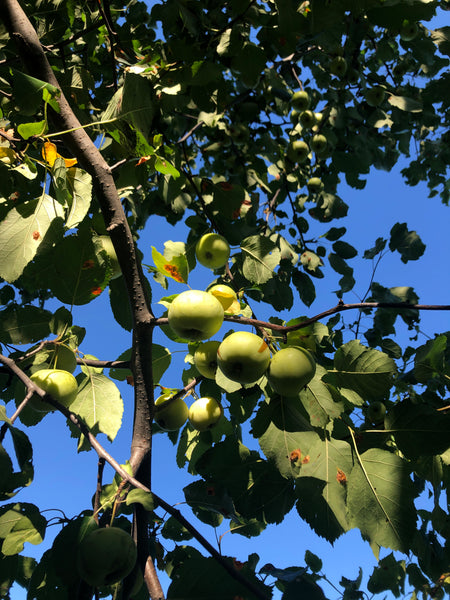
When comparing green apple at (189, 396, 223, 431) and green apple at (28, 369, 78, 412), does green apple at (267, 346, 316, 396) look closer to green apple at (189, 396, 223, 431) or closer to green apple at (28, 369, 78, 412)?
green apple at (189, 396, 223, 431)

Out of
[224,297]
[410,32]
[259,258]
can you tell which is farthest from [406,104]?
[224,297]

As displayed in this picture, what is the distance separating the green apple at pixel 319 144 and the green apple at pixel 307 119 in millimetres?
121

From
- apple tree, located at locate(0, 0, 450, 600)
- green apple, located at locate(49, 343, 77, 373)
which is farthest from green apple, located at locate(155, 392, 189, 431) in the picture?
green apple, located at locate(49, 343, 77, 373)

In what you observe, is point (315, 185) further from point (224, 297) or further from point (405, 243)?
point (224, 297)

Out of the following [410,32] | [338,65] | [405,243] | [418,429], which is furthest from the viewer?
[338,65]

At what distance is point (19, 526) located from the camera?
126 cm

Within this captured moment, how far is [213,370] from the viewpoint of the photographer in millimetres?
1568

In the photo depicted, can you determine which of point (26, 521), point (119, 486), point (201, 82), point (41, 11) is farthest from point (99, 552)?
point (41, 11)

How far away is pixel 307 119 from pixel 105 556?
12.2ft

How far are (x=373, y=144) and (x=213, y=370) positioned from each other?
3.34 m

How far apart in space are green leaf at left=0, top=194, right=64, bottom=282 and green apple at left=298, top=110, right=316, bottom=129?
2.94 metres

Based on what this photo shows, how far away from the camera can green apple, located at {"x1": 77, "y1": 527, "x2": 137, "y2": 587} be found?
3.18ft

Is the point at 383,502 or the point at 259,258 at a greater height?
the point at 259,258

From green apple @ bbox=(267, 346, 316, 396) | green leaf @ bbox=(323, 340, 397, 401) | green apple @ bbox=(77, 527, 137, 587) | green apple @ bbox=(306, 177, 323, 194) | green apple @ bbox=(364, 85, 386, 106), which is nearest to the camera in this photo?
green apple @ bbox=(77, 527, 137, 587)
